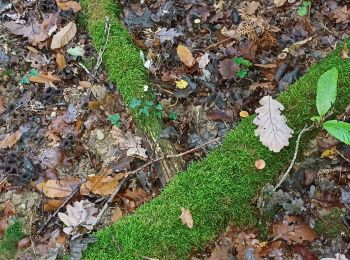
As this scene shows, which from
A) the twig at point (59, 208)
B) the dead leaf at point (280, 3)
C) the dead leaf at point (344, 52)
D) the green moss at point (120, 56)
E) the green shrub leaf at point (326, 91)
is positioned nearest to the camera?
the green shrub leaf at point (326, 91)

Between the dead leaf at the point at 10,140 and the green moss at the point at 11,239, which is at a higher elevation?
the dead leaf at the point at 10,140

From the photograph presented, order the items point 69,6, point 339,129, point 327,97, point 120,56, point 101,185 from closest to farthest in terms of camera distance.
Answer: point 339,129, point 327,97, point 101,185, point 120,56, point 69,6

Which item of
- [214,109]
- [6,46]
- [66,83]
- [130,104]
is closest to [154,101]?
[130,104]

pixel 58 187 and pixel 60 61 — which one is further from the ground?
pixel 60 61

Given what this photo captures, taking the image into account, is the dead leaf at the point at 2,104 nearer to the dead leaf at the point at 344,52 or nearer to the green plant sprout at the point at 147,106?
the green plant sprout at the point at 147,106

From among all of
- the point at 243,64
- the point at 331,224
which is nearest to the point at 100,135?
the point at 243,64

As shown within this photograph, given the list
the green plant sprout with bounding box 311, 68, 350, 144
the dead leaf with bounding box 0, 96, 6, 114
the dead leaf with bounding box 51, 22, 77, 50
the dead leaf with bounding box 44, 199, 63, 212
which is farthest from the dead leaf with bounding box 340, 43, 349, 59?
the dead leaf with bounding box 0, 96, 6, 114

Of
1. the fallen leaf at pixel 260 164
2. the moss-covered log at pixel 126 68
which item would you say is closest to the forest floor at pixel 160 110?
the moss-covered log at pixel 126 68

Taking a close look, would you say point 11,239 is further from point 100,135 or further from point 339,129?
point 339,129
